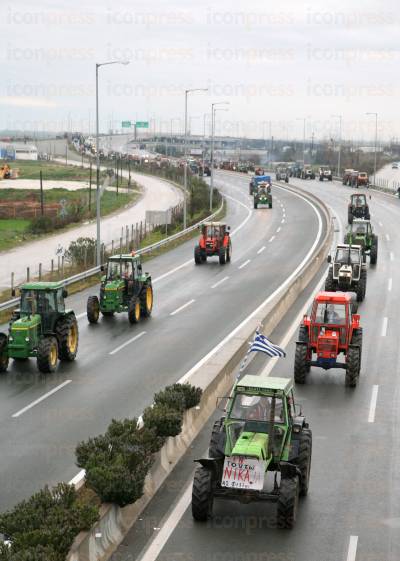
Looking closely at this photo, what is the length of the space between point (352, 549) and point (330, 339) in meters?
10.8

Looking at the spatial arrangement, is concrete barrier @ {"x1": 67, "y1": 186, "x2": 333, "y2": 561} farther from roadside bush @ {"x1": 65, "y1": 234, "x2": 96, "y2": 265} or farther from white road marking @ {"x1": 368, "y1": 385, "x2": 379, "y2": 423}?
roadside bush @ {"x1": 65, "y1": 234, "x2": 96, "y2": 265}

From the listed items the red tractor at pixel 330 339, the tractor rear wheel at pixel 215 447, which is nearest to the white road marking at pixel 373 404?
the red tractor at pixel 330 339

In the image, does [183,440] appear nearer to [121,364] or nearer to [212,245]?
[121,364]

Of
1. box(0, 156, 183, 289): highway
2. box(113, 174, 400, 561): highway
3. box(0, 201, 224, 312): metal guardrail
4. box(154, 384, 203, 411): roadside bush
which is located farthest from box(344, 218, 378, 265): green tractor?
box(154, 384, 203, 411): roadside bush

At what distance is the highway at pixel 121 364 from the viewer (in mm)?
18672

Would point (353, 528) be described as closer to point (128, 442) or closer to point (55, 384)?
point (128, 442)

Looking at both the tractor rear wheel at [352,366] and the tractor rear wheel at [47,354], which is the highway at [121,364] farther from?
the tractor rear wheel at [352,366]

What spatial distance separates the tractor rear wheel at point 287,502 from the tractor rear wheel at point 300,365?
9.88m

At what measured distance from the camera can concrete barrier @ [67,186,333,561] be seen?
13227 mm

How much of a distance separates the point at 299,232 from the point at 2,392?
44868 mm

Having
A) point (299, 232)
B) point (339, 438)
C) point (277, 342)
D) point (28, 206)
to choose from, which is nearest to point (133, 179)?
point (28, 206)

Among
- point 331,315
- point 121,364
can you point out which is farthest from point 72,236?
point 331,315

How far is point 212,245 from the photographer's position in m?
49.8

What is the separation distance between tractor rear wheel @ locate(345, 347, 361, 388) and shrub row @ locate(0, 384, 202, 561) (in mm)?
5972
